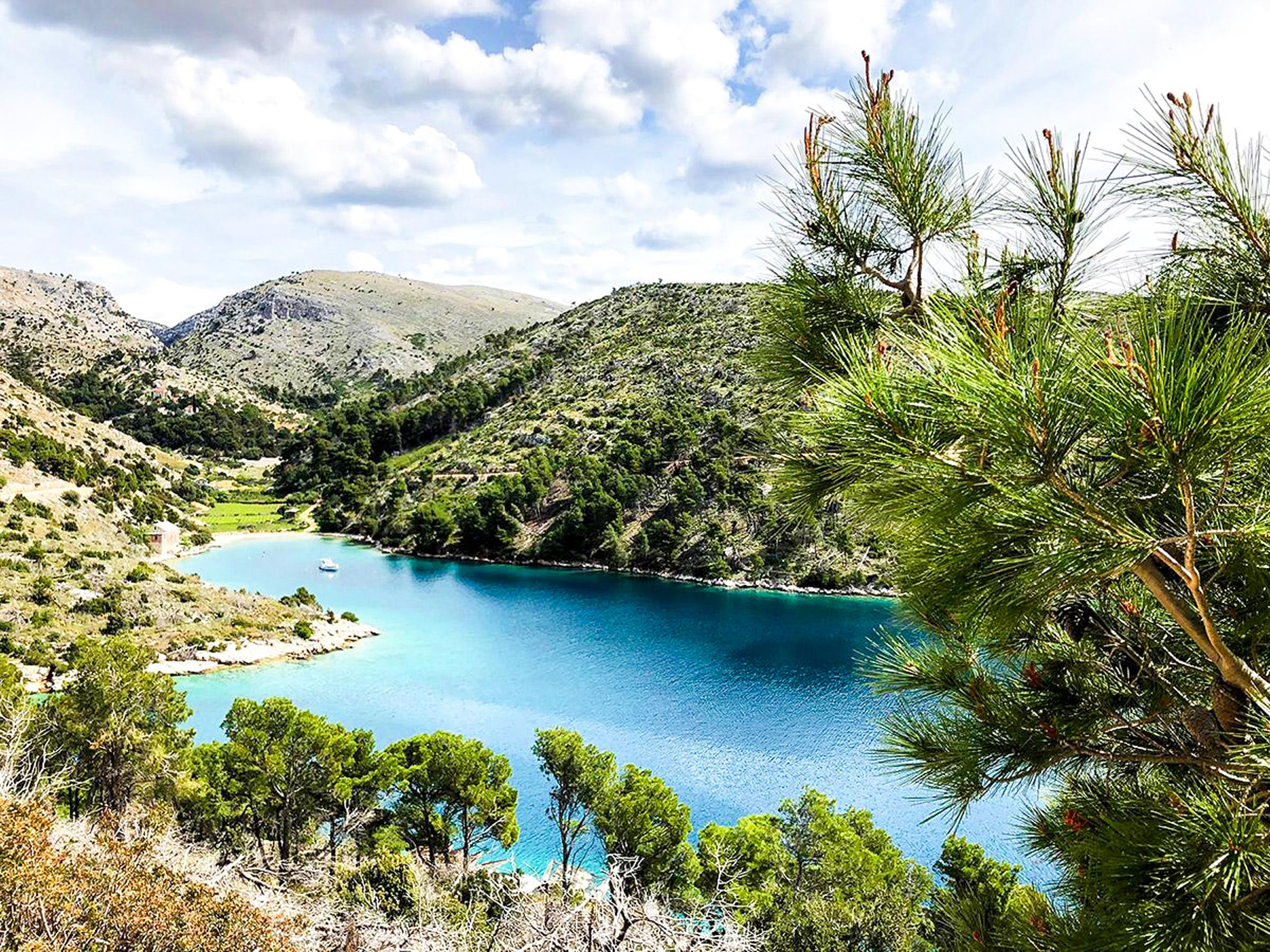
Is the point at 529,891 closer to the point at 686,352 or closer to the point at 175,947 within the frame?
the point at 175,947

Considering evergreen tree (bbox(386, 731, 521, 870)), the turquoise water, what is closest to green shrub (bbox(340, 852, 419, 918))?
evergreen tree (bbox(386, 731, 521, 870))

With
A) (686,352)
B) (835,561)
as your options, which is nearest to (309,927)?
(835,561)

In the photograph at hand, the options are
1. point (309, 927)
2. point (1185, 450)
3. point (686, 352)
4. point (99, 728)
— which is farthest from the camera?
point (686, 352)

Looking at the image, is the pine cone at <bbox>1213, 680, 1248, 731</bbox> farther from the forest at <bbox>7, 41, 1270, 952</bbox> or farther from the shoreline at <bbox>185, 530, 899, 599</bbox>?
the shoreline at <bbox>185, 530, 899, 599</bbox>

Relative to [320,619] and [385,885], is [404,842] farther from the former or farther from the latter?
[320,619]

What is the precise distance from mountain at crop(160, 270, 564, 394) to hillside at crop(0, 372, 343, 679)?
6079 cm

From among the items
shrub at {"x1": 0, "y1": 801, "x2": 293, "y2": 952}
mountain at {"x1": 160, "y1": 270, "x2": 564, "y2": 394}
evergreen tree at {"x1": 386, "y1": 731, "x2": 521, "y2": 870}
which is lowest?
evergreen tree at {"x1": 386, "y1": 731, "x2": 521, "y2": 870}

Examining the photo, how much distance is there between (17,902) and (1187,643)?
557 centimetres

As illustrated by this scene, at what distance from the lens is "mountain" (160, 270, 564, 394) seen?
329 feet

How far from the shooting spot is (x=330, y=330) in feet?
360

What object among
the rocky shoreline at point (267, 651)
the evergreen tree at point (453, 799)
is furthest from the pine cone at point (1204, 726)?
the rocky shoreline at point (267, 651)

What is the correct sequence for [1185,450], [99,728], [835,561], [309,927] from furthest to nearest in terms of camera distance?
[835,561]
[99,728]
[309,927]
[1185,450]

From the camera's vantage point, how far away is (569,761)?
10.7 metres

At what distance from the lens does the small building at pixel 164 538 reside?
35000 millimetres
